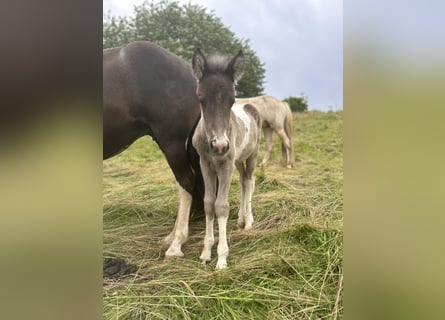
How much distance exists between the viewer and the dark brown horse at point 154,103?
1704mm

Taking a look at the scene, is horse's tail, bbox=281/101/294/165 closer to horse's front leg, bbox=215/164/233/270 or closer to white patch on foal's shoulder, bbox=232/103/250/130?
white patch on foal's shoulder, bbox=232/103/250/130

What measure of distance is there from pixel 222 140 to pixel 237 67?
0.34m

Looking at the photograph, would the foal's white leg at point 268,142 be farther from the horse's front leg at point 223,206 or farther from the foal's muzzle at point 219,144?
the foal's muzzle at point 219,144

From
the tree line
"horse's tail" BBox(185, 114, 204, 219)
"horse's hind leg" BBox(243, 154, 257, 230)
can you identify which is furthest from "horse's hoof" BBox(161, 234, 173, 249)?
the tree line

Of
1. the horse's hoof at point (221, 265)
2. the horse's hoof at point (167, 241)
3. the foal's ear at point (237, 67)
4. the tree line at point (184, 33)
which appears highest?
the tree line at point (184, 33)

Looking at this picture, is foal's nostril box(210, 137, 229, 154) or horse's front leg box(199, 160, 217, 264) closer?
foal's nostril box(210, 137, 229, 154)

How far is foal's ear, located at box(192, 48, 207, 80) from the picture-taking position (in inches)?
59.5

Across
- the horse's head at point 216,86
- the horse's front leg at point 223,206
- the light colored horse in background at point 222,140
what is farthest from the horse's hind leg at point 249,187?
the horse's head at point 216,86

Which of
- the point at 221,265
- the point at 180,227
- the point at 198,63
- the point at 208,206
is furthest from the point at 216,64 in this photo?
the point at 221,265

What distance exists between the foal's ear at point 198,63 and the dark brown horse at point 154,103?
0.15m
